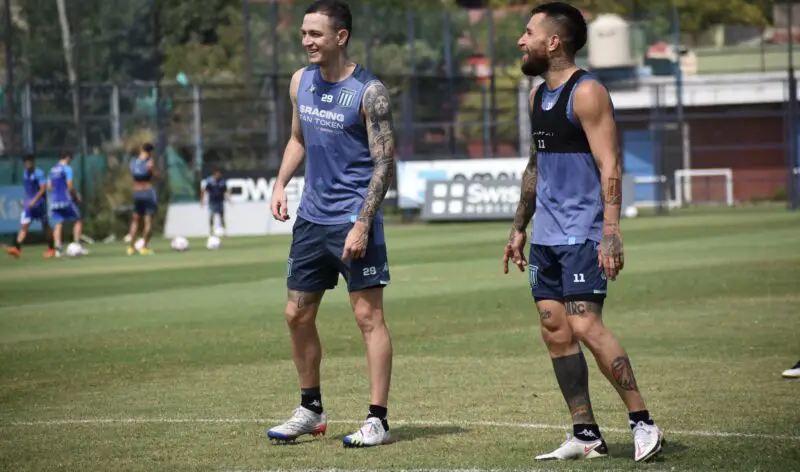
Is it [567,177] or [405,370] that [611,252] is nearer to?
[567,177]

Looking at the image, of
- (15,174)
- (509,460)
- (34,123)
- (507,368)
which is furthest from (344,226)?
(34,123)

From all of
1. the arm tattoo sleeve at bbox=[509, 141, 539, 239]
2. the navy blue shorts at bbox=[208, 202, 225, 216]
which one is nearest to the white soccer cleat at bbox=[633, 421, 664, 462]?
the arm tattoo sleeve at bbox=[509, 141, 539, 239]

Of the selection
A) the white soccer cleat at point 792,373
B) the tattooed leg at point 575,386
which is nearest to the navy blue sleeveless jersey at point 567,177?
the tattooed leg at point 575,386

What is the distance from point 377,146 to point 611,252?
61.7 inches

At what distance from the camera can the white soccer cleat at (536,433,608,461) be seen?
7.79 meters

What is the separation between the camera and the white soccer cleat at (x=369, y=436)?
27.3ft

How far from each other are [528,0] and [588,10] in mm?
5071

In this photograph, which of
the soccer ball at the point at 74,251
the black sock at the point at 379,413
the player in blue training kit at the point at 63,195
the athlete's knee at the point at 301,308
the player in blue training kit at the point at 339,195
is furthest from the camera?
the player in blue training kit at the point at 63,195

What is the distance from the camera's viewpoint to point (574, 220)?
7.88 meters

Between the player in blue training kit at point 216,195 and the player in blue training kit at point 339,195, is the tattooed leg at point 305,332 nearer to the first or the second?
the player in blue training kit at point 339,195

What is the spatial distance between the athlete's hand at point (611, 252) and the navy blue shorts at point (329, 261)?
1.36 meters

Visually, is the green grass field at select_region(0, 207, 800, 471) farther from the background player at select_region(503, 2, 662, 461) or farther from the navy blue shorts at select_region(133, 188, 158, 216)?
the navy blue shorts at select_region(133, 188, 158, 216)

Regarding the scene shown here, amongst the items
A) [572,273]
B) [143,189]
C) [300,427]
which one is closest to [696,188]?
[143,189]

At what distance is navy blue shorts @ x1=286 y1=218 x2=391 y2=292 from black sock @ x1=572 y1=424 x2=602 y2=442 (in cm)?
137
